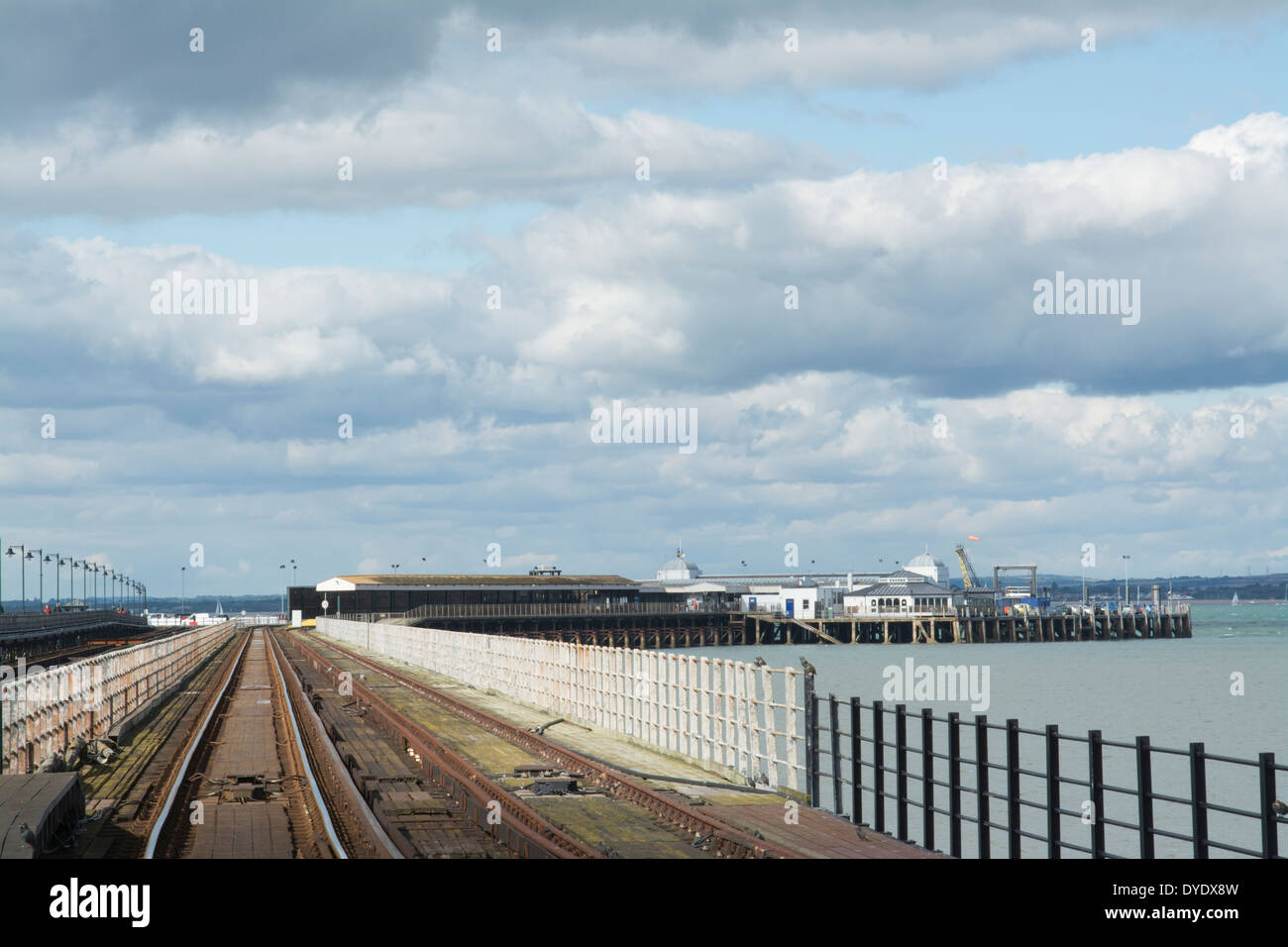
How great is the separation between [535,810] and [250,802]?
4318 mm

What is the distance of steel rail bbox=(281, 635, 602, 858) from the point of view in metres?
16.0

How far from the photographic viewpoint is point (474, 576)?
17425 cm

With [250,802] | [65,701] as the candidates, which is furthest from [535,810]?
[65,701]

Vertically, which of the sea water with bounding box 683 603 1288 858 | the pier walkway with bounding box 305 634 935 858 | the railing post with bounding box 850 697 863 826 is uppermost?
the railing post with bounding box 850 697 863 826

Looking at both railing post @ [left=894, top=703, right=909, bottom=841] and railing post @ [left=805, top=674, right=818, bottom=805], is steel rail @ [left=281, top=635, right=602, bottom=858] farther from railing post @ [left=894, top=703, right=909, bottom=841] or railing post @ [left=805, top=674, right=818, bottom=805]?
railing post @ [left=894, top=703, right=909, bottom=841]

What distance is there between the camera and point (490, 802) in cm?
1875

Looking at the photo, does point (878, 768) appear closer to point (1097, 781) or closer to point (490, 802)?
point (1097, 781)

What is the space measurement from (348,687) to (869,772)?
19069mm

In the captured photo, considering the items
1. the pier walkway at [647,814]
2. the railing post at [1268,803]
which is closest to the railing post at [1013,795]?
the pier walkway at [647,814]

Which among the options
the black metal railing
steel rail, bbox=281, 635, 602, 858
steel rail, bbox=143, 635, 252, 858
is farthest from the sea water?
steel rail, bbox=143, 635, 252, 858

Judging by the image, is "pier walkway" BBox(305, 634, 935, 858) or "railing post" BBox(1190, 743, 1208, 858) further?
"pier walkway" BBox(305, 634, 935, 858)

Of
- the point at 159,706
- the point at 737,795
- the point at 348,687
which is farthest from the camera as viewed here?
the point at 348,687
